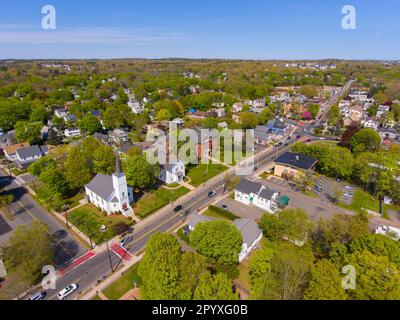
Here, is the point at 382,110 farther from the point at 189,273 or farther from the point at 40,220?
the point at 40,220

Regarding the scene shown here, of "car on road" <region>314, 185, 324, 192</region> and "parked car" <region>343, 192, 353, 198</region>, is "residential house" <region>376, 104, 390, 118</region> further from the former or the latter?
"car on road" <region>314, 185, 324, 192</region>

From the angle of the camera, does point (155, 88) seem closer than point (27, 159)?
No

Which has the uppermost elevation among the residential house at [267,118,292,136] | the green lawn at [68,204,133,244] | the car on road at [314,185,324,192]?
the residential house at [267,118,292,136]

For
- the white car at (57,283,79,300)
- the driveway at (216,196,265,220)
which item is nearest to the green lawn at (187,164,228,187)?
the driveway at (216,196,265,220)

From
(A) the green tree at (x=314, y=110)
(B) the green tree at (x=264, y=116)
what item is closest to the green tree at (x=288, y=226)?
(B) the green tree at (x=264, y=116)

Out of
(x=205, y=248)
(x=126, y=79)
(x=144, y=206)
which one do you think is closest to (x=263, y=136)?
(x=144, y=206)

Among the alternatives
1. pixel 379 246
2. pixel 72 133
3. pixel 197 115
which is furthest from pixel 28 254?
pixel 197 115
